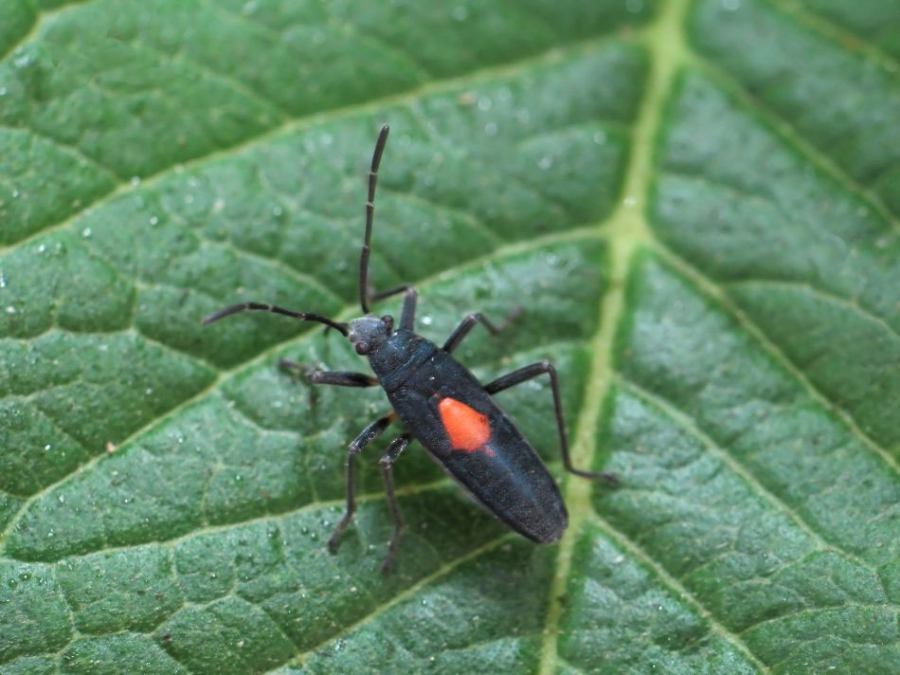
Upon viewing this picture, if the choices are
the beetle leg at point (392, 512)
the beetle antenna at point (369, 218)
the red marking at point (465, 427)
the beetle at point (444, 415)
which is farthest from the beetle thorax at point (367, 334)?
the beetle leg at point (392, 512)

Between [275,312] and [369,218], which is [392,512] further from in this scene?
[369,218]

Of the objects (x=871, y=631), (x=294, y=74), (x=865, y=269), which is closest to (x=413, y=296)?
(x=294, y=74)

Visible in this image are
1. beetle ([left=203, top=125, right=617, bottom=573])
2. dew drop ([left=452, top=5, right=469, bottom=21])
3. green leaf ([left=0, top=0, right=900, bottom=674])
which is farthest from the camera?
dew drop ([left=452, top=5, right=469, bottom=21])

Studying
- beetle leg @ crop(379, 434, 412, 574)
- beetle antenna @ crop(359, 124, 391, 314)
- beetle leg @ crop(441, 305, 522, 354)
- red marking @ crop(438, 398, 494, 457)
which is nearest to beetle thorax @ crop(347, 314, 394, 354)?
beetle antenna @ crop(359, 124, 391, 314)

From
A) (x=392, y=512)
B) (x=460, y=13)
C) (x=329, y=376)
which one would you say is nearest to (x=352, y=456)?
(x=392, y=512)

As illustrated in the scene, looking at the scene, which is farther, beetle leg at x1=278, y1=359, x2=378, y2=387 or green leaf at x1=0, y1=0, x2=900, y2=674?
beetle leg at x1=278, y1=359, x2=378, y2=387

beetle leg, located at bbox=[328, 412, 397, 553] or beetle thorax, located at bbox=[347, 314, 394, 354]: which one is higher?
beetle thorax, located at bbox=[347, 314, 394, 354]

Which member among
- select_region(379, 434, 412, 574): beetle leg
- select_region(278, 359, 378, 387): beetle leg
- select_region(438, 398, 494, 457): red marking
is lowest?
select_region(379, 434, 412, 574): beetle leg

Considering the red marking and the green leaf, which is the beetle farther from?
the green leaf
